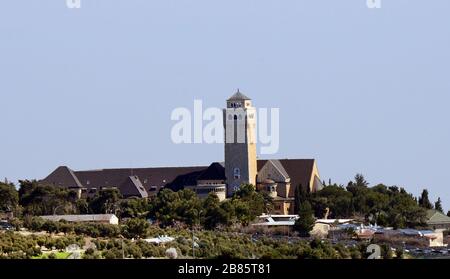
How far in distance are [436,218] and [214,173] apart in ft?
60.9

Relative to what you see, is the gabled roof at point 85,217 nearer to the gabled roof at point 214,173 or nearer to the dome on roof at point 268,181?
the gabled roof at point 214,173

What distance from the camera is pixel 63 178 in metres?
118

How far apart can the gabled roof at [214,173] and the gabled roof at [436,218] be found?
16.2 metres

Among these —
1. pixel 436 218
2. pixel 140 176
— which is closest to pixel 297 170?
pixel 140 176

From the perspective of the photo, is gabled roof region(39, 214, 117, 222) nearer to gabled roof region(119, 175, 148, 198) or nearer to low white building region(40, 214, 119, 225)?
low white building region(40, 214, 119, 225)

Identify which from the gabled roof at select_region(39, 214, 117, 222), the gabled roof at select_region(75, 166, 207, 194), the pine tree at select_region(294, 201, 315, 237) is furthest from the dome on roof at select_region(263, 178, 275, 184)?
the pine tree at select_region(294, 201, 315, 237)

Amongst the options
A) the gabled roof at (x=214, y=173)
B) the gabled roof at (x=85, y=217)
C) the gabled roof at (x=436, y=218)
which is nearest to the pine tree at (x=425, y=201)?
the gabled roof at (x=436, y=218)

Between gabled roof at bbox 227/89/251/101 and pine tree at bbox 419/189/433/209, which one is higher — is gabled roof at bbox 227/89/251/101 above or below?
above

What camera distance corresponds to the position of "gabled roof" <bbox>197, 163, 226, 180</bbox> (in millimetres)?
113375

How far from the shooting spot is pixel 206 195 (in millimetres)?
110375
